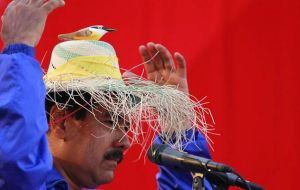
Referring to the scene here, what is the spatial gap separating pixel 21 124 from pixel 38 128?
0.06 m

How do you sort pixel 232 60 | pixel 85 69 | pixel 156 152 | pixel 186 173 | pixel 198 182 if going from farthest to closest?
1. pixel 232 60
2. pixel 186 173
3. pixel 85 69
4. pixel 156 152
5. pixel 198 182

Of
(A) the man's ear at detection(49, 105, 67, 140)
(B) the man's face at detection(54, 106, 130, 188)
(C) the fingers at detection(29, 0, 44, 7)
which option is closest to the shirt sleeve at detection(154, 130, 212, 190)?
(B) the man's face at detection(54, 106, 130, 188)

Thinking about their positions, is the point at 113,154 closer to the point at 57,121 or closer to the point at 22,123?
the point at 57,121

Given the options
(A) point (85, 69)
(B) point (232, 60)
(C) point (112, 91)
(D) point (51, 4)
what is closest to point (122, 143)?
(C) point (112, 91)

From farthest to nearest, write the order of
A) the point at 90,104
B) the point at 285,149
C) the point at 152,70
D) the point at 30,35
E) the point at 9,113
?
the point at 285,149 < the point at 152,70 < the point at 90,104 < the point at 30,35 < the point at 9,113

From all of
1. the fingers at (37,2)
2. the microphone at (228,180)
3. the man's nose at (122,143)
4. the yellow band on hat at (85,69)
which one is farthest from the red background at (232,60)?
the microphone at (228,180)

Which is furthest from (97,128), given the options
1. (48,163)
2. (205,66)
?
(205,66)

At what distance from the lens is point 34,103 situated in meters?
1.68

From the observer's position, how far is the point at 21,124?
163 cm

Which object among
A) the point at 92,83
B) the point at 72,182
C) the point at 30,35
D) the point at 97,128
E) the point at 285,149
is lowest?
the point at 285,149

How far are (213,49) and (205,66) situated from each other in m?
0.09

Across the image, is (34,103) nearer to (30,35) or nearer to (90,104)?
(30,35)

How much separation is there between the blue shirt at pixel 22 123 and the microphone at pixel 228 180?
45 cm

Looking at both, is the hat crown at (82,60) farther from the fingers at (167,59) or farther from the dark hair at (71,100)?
the fingers at (167,59)
